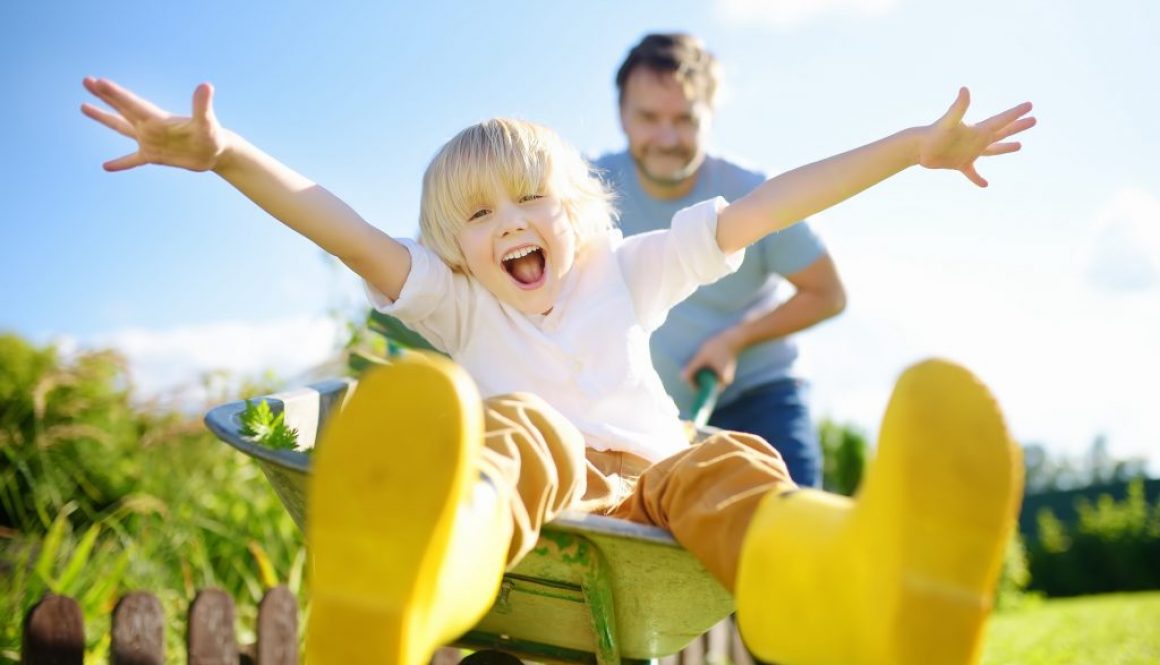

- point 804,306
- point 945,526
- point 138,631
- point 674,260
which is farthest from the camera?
point 804,306

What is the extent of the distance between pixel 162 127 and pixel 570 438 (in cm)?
74

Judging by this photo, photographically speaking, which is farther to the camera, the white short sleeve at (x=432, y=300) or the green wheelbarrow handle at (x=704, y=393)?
the green wheelbarrow handle at (x=704, y=393)

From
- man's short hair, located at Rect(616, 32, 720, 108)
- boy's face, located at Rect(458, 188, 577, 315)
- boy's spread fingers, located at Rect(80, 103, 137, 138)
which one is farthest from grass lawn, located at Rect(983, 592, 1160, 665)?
boy's spread fingers, located at Rect(80, 103, 137, 138)

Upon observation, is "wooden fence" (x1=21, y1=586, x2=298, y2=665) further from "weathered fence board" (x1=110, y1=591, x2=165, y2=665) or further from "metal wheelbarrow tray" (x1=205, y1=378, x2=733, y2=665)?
"metal wheelbarrow tray" (x1=205, y1=378, x2=733, y2=665)

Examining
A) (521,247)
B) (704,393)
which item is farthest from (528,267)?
(704,393)

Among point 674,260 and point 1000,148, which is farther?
point 674,260

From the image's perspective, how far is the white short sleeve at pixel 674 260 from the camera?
189cm

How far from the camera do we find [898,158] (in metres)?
1.67

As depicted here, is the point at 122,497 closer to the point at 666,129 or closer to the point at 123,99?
the point at 666,129

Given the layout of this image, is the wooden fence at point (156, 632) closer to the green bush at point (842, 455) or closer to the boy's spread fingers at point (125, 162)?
the boy's spread fingers at point (125, 162)

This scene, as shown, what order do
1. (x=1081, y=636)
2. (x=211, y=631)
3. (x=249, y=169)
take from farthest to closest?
(x=1081, y=636) < (x=211, y=631) < (x=249, y=169)

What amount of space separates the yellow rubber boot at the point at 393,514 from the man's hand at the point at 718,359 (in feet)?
6.55

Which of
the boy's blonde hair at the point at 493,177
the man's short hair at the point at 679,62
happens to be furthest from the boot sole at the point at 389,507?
the man's short hair at the point at 679,62

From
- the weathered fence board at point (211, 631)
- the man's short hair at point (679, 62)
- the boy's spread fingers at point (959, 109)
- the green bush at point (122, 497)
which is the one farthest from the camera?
the green bush at point (122, 497)
